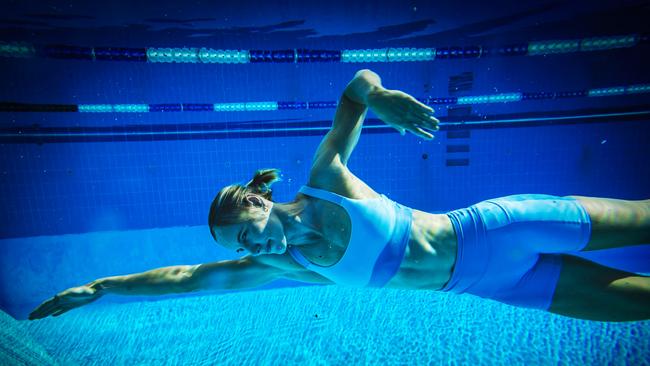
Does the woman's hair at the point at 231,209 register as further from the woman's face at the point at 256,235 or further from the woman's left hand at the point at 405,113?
the woman's left hand at the point at 405,113

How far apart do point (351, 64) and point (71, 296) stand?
371 centimetres

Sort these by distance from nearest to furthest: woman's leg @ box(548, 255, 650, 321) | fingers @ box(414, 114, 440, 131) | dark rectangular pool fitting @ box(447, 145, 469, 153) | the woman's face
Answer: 1. fingers @ box(414, 114, 440, 131)
2. the woman's face
3. woman's leg @ box(548, 255, 650, 321)
4. dark rectangular pool fitting @ box(447, 145, 469, 153)

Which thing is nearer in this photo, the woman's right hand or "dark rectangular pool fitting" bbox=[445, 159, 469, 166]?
the woman's right hand

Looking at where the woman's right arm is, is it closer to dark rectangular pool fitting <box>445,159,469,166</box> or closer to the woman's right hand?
the woman's right hand

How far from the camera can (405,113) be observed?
134 centimetres

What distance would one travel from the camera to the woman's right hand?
1.64 meters

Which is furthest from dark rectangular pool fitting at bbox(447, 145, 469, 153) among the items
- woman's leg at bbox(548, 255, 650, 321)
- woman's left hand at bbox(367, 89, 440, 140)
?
woman's left hand at bbox(367, 89, 440, 140)

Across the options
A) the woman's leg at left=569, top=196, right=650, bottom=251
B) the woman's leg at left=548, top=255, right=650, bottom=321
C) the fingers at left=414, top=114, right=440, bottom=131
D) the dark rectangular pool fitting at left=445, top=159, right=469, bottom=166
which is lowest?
the woman's leg at left=548, top=255, right=650, bottom=321

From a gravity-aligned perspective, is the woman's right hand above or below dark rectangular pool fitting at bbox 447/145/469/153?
below

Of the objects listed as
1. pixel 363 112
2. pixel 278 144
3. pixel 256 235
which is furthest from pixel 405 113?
pixel 278 144

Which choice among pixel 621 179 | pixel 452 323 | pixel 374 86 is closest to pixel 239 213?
pixel 374 86

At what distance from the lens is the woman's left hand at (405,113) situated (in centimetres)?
129

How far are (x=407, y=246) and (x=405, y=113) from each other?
2.48 ft

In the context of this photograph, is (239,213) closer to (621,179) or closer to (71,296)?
(71,296)
